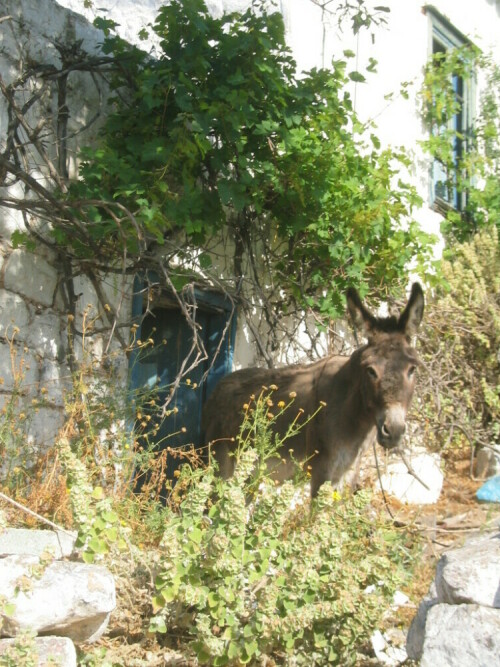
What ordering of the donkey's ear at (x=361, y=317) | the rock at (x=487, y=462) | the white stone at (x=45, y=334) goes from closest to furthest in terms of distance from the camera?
the white stone at (x=45, y=334) → the donkey's ear at (x=361, y=317) → the rock at (x=487, y=462)

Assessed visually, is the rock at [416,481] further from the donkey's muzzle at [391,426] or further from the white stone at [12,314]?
the white stone at [12,314]

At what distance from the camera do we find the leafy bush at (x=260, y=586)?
11.1 ft

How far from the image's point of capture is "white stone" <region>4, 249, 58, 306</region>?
546cm

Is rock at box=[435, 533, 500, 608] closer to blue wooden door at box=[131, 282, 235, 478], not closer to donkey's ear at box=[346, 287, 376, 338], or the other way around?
donkey's ear at box=[346, 287, 376, 338]

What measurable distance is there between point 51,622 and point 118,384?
2876 mm

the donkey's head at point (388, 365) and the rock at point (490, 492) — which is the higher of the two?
the donkey's head at point (388, 365)

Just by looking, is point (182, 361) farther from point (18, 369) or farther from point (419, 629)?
point (419, 629)

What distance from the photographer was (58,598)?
3193 mm

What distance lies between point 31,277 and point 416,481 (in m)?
4.08

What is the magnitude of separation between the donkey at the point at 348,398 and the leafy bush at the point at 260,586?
153cm

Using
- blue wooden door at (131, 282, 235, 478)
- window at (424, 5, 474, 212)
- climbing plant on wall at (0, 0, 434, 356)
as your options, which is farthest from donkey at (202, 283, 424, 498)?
window at (424, 5, 474, 212)

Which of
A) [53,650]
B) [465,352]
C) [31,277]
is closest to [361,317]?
[31,277]

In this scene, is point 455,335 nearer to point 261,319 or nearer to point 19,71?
point 261,319

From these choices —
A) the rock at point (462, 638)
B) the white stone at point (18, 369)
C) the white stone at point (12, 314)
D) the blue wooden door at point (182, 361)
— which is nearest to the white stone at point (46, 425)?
the white stone at point (18, 369)
